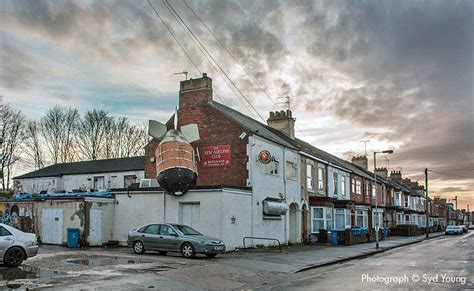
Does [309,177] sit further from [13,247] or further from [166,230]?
[13,247]

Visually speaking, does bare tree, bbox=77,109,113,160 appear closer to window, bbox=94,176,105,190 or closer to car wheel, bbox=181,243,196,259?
window, bbox=94,176,105,190

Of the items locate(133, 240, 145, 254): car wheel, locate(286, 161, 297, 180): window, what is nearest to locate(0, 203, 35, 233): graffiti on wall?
locate(133, 240, 145, 254): car wheel

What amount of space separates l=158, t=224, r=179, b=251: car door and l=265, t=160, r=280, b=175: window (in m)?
9.48

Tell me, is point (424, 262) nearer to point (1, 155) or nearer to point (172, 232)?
point (172, 232)

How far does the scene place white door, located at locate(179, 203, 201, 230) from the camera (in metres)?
24.6

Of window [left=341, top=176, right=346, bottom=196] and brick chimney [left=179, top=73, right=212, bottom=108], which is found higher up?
brick chimney [left=179, top=73, right=212, bottom=108]

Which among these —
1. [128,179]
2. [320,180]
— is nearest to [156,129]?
[320,180]

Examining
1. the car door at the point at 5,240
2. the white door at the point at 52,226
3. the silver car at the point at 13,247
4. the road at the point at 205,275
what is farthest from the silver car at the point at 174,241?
the car door at the point at 5,240

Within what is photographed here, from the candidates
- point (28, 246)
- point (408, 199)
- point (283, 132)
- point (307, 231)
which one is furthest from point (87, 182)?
point (408, 199)

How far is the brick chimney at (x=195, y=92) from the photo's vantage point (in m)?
29.7

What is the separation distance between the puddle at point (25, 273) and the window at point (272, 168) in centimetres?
1604

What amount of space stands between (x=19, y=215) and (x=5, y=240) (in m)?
12.9

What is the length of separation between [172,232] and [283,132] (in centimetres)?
2032

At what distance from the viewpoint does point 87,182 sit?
5228 cm
